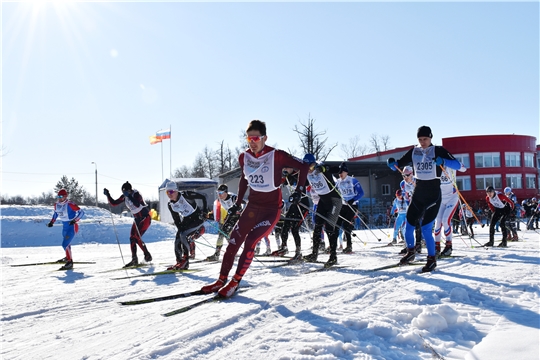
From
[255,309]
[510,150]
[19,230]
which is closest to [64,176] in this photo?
[19,230]

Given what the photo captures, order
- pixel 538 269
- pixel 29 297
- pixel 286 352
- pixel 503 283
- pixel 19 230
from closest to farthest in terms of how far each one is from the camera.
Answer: pixel 286 352 → pixel 503 283 → pixel 29 297 → pixel 538 269 → pixel 19 230

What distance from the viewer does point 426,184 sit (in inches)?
282

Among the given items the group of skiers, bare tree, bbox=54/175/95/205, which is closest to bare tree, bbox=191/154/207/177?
bare tree, bbox=54/175/95/205

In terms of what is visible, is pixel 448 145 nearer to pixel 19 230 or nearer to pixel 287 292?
pixel 19 230

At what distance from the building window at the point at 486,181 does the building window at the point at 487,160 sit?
1237 mm

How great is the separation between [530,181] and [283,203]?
170ft

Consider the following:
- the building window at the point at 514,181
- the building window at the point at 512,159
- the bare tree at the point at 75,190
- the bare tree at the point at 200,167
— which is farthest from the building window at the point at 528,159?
the bare tree at the point at 75,190

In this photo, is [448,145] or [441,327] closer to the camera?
[441,327]

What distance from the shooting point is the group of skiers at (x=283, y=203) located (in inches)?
213

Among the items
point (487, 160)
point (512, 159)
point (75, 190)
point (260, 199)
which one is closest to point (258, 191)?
point (260, 199)

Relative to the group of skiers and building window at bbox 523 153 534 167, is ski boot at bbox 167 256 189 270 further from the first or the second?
building window at bbox 523 153 534 167

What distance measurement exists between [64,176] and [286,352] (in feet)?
282

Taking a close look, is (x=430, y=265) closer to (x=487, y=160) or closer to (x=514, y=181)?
(x=487, y=160)

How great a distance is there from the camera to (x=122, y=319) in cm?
428
